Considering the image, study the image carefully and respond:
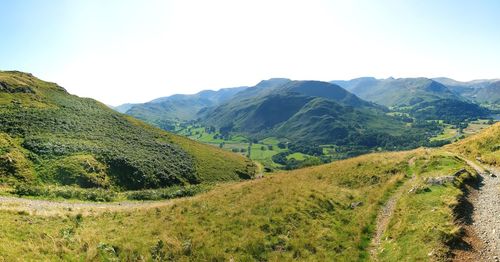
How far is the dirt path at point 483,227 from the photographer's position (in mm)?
17297

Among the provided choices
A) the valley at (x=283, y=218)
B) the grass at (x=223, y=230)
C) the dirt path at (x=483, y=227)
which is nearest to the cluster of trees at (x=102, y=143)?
the valley at (x=283, y=218)

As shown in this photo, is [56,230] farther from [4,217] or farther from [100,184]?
[100,184]

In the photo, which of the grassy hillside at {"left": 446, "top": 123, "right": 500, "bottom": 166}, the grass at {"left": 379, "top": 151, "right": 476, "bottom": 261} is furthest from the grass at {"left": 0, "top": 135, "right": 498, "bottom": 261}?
the grassy hillside at {"left": 446, "top": 123, "right": 500, "bottom": 166}

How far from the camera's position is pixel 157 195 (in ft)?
171

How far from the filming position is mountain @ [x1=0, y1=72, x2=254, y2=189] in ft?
182

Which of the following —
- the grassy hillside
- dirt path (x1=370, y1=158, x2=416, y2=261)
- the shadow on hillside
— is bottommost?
dirt path (x1=370, y1=158, x2=416, y2=261)

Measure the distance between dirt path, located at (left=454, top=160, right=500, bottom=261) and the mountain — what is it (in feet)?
179

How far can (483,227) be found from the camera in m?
19.8

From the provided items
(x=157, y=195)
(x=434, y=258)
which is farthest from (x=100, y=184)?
(x=434, y=258)

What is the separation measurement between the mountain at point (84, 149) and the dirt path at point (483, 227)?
179ft

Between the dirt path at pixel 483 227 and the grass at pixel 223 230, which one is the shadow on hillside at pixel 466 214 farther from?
the grass at pixel 223 230

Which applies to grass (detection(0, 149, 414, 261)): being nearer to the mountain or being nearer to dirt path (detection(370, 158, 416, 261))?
dirt path (detection(370, 158, 416, 261))

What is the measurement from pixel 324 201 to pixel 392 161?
570 inches

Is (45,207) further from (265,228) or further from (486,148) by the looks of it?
(486,148)
